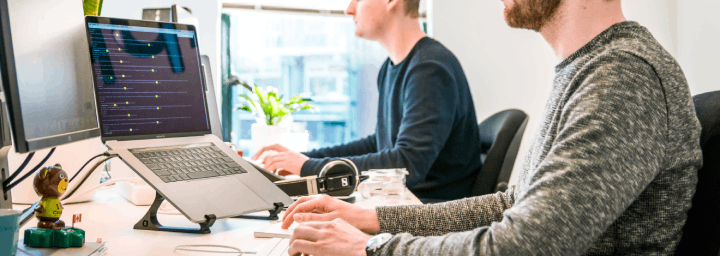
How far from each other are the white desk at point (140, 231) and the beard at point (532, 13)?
52cm

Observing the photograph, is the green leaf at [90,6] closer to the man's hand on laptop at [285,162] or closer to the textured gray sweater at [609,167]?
the man's hand on laptop at [285,162]

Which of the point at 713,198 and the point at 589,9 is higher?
the point at 589,9

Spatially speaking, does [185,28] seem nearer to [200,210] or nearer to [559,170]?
[200,210]

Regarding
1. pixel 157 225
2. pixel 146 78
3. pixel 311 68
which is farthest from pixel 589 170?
pixel 311 68

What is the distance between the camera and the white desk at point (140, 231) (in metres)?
0.77

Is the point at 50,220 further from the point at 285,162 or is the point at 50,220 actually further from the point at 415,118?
the point at 415,118

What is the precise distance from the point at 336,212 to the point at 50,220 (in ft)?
1.42

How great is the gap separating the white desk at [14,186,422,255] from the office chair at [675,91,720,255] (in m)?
0.62

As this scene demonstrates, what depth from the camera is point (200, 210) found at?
83cm

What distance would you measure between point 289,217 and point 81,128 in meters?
0.43

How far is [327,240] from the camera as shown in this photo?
0.67 m

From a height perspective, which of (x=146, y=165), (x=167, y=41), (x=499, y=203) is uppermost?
(x=167, y=41)

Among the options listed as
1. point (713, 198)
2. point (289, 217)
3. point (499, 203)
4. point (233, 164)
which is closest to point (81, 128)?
point (233, 164)

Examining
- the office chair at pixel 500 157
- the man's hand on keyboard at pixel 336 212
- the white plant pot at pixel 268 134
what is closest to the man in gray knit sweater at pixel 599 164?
the man's hand on keyboard at pixel 336 212
